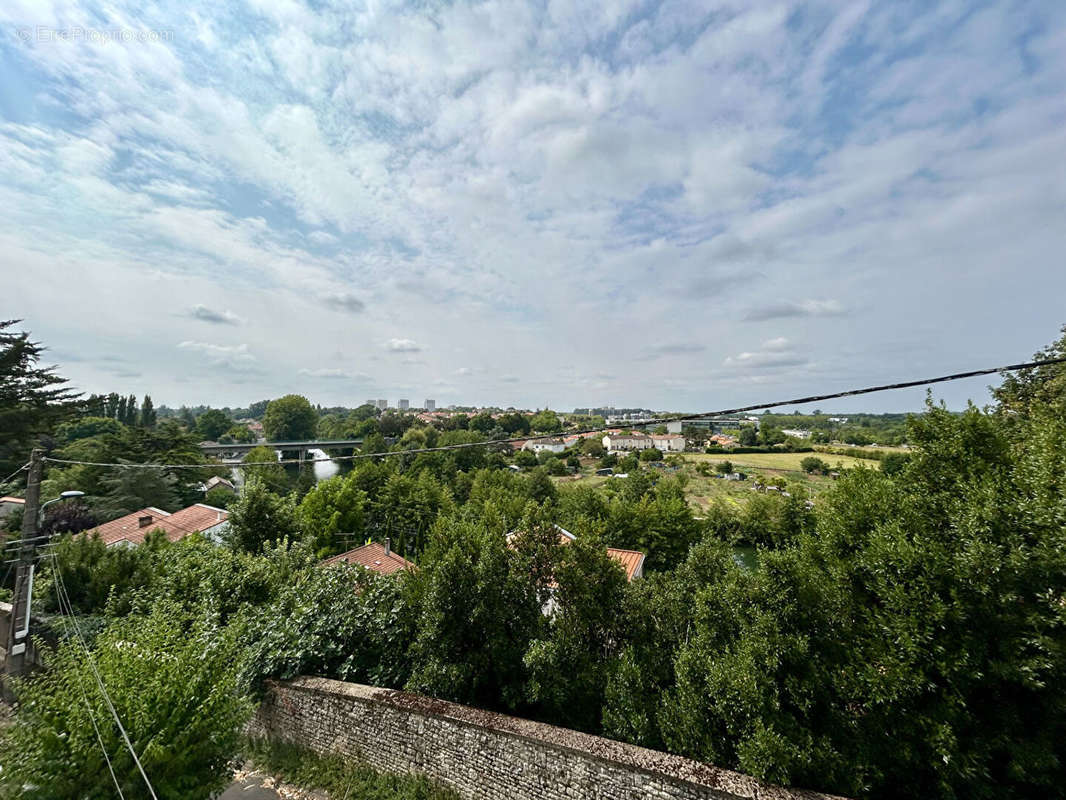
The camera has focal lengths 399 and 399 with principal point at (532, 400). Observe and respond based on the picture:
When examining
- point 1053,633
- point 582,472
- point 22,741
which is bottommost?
point 582,472

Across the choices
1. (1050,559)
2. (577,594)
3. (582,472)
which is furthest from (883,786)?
(582,472)

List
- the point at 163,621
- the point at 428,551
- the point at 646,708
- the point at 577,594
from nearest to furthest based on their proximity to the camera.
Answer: the point at 163,621 → the point at 646,708 → the point at 577,594 → the point at 428,551

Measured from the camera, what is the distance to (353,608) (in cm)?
805

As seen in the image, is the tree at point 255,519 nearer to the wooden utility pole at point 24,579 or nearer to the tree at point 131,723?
the wooden utility pole at point 24,579

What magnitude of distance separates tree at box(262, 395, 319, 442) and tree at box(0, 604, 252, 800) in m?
92.6

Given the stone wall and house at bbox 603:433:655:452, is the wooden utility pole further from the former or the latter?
house at bbox 603:433:655:452

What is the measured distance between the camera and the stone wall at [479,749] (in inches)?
190

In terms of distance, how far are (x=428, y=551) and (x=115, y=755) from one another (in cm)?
499

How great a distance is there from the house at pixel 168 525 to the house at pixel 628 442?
83.2m

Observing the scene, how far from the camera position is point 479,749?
5.57 metres

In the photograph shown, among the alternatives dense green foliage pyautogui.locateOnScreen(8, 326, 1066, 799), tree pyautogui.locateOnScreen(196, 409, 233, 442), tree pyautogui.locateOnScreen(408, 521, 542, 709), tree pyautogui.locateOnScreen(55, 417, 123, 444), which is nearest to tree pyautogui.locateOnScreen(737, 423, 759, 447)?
dense green foliage pyautogui.locateOnScreen(8, 326, 1066, 799)

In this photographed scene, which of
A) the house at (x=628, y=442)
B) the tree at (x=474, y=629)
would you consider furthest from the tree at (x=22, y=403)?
the house at (x=628, y=442)

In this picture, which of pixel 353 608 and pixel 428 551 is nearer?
pixel 353 608

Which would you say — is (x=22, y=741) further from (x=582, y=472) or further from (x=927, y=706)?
(x=582, y=472)
